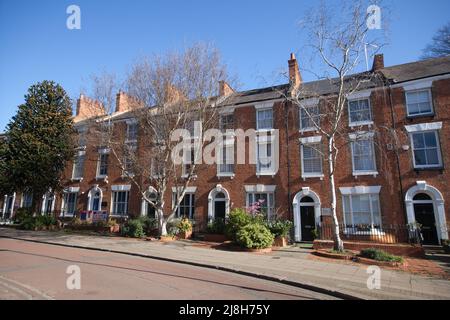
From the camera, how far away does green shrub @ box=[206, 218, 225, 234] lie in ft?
57.4

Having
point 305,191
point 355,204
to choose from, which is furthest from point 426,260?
point 305,191

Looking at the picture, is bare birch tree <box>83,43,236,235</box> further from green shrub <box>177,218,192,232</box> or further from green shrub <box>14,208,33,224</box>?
green shrub <box>14,208,33,224</box>

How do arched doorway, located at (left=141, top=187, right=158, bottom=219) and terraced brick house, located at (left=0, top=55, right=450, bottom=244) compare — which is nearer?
terraced brick house, located at (left=0, top=55, right=450, bottom=244)

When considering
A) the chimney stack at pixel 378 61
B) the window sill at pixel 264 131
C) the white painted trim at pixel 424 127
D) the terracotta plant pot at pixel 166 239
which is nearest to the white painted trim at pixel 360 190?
the white painted trim at pixel 424 127

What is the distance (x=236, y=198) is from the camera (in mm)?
19812

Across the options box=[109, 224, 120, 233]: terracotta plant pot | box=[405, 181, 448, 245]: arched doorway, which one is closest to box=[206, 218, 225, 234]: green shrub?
box=[109, 224, 120, 233]: terracotta plant pot

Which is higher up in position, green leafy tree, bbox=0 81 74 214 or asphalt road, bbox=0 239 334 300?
green leafy tree, bbox=0 81 74 214

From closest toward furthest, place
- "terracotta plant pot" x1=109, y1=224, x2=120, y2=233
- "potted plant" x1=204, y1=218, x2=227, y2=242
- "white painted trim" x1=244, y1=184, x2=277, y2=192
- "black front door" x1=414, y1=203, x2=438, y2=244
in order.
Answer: "black front door" x1=414, y1=203, x2=438, y2=244 < "potted plant" x1=204, y1=218, x2=227, y2=242 < "white painted trim" x1=244, y1=184, x2=277, y2=192 < "terracotta plant pot" x1=109, y1=224, x2=120, y2=233

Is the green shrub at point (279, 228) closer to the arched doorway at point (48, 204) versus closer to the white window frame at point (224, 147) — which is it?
the white window frame at point (224, 147)

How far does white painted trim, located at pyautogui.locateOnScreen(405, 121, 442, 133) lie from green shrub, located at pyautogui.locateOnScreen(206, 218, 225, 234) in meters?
12.6

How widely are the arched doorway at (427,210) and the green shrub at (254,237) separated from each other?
316 inches

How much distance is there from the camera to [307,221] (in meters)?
18.0

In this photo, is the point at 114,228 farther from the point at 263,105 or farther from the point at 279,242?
the point at 263,105

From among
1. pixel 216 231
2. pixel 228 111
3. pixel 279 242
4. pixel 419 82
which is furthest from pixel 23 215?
pixel 419 82
